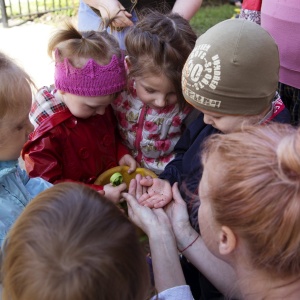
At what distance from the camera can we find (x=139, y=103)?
241cm

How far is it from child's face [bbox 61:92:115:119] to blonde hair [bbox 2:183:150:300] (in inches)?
42.3

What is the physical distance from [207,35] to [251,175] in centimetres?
84

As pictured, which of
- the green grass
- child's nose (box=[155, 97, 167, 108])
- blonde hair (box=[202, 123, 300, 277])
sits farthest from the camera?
the green grass

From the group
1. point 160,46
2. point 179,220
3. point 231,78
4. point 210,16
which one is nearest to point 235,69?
point 231,78

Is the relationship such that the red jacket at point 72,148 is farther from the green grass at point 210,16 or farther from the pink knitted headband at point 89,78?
the green grass at point 210,16

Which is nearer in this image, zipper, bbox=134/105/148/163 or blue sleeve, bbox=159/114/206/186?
blue sleeve, bbox=159/114/206/186

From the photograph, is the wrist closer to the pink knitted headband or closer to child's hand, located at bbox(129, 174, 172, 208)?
child's hand, located at bbox(129, 174, 172, 208)

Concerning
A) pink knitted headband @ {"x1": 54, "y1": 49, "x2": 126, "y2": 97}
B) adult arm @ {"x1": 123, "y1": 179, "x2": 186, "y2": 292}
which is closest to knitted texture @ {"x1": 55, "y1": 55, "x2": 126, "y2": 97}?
pink knitted headband @ {"x1": 54, "y1": 49, "x2": 126, "y2": 97}

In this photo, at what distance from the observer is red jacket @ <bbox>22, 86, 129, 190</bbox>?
218cm

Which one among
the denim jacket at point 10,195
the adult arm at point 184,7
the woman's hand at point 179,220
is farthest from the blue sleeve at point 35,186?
the adult arm at point 184,7

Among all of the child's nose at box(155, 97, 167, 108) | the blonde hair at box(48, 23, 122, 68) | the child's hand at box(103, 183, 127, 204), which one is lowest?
the child's hand at box(103, 183, 127, 204)

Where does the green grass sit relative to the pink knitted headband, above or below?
below

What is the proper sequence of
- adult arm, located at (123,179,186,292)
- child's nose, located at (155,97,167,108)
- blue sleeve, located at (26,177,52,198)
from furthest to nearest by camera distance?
1. child's nose, located at (155,97,167,108)
2. blue sleeve, located at (26,177,52,198)
3. adult arm, located at (123,179,186,292)

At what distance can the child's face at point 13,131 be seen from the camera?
1.65m
